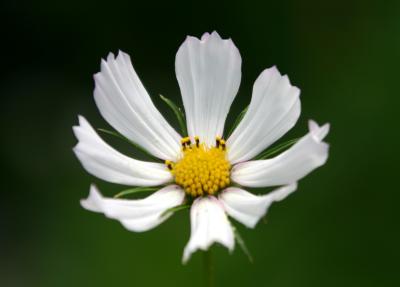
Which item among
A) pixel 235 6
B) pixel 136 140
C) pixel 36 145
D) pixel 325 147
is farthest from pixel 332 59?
pixel 325 147

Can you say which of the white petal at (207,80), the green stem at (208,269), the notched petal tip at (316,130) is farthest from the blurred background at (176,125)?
the notched petal tip at (316,130)

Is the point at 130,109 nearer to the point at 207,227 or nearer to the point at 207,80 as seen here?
the point at 207,80

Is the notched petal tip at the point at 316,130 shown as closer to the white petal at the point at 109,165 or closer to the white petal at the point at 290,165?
the white petal at the point at 290,165

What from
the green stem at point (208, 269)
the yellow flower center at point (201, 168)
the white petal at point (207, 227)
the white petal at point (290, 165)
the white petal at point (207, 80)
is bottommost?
the green stem at point (208, 269)

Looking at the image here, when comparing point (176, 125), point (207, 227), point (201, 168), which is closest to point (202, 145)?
point (201, 168)

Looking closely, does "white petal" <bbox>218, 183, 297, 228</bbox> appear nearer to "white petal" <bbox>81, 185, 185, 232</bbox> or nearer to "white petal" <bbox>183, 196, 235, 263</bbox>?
"white petal" <bbox>183, 196, 235, 263</bbox>
